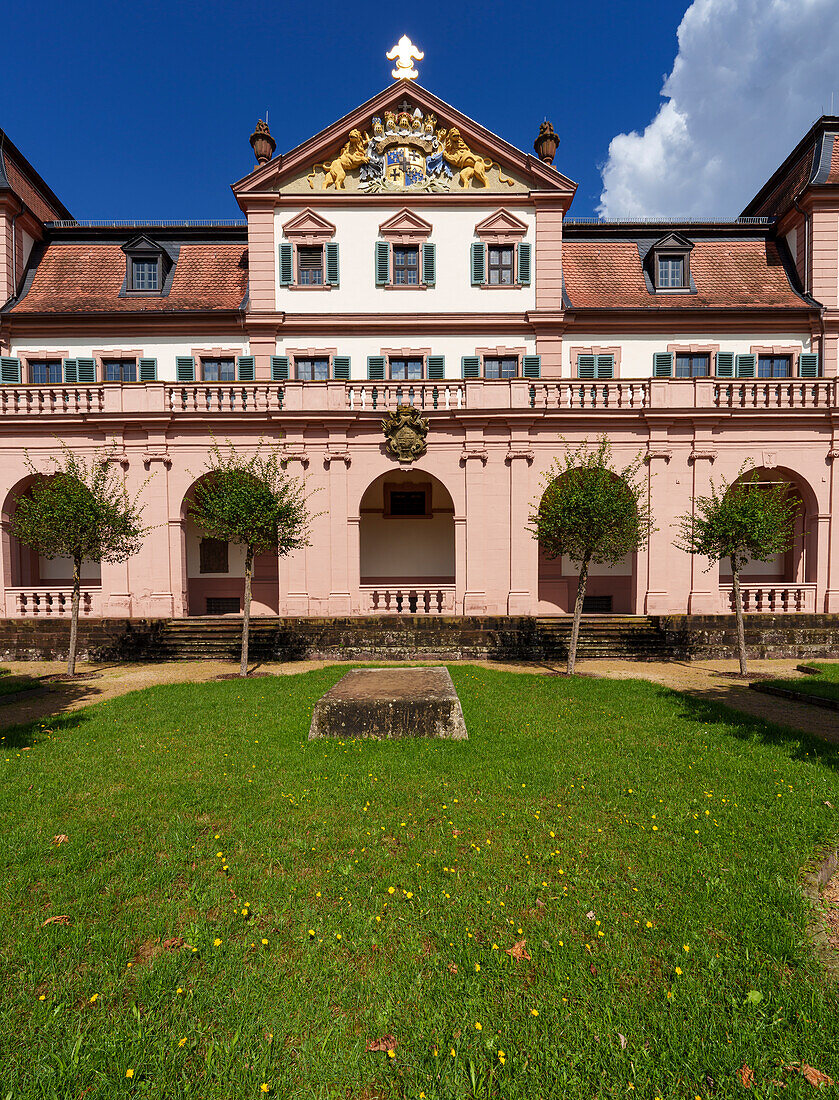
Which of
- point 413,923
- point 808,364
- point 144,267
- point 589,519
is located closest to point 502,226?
point 808,364

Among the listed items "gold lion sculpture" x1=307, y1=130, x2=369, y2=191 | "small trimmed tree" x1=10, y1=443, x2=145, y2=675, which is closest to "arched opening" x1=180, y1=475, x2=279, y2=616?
"small trimmed tree" x1=10, y1=443, x2=145, y2=675

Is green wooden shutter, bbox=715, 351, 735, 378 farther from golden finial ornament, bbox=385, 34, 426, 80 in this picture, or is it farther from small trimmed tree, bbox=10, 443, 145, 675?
small trimmed tree, bbox=10, 443, 145, 675

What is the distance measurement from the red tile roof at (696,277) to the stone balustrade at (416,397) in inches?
200

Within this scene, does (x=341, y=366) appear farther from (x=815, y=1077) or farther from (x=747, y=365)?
(x=815, y=1077)

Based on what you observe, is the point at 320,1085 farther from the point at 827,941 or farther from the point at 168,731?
the point at 168,731

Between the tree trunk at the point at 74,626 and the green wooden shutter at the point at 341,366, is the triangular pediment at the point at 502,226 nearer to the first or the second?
the green wooden shutter at the point at 341,366

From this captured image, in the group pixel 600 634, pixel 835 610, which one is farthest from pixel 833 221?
pixel 600 634

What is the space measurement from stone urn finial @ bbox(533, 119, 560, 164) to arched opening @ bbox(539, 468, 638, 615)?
15.4 metres

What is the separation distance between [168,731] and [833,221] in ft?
87.5

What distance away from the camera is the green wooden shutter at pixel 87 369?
18.9 m

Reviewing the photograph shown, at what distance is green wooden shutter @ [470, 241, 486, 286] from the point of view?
19.1 metres

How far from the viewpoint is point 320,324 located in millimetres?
19000

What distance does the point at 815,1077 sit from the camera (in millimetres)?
2670

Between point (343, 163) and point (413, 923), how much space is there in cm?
2313
